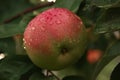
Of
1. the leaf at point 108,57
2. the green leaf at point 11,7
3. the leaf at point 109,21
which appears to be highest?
the leaf at point 109,21

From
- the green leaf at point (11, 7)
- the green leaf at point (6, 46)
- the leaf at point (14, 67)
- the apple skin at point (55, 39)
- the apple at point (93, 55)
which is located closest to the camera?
the apple skin at point (55, 39)

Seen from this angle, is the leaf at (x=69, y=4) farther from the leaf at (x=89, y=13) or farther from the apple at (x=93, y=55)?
the apple at (x=93, y=55)

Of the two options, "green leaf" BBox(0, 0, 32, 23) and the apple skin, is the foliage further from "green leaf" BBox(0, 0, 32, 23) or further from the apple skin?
"green leaf" BBox(0, 0, 32, 23)

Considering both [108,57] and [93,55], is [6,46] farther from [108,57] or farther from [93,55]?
[93,55]

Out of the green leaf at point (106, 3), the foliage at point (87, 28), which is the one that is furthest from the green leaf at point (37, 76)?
the green leaf at point (106, 3)

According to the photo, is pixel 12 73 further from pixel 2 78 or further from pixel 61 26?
pixel 61 26

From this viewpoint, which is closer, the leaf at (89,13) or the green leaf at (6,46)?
the leaf at (89,13)

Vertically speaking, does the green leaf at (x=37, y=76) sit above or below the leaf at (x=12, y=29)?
below

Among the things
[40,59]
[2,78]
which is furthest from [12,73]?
[40,59]
